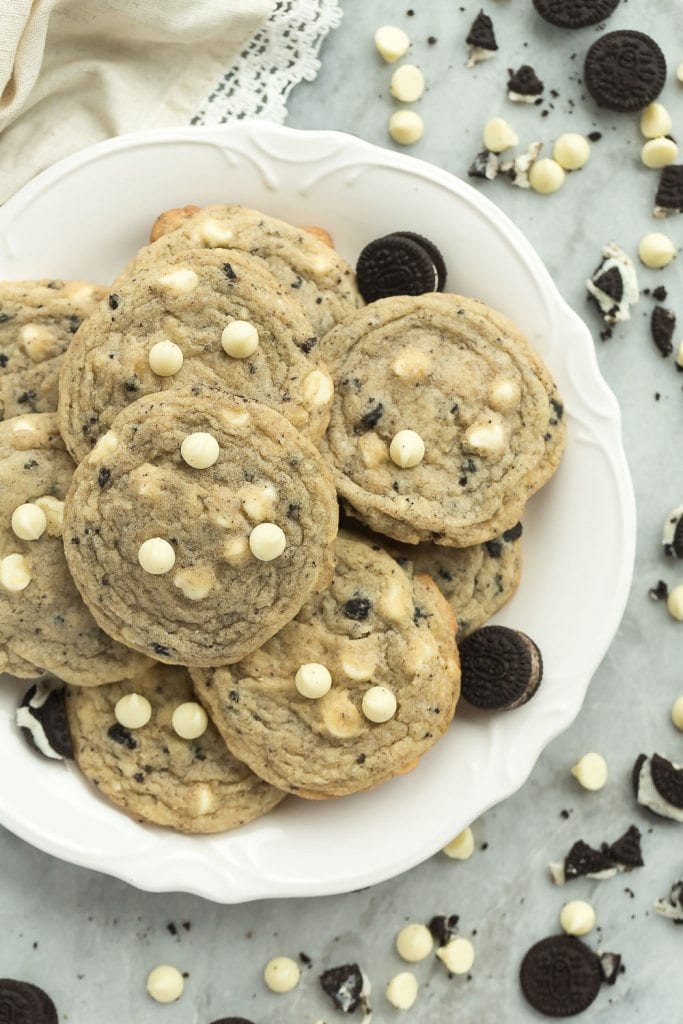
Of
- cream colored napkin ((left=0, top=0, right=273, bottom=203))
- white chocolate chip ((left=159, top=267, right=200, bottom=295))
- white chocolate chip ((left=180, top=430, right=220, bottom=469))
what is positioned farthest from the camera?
cream colored napkin ((left=0, top=0, right=273, bottom=203))

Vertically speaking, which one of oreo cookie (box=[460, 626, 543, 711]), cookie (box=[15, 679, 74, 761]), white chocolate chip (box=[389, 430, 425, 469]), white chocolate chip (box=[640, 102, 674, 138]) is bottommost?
cookie (box=[15, 679, 74, 761])

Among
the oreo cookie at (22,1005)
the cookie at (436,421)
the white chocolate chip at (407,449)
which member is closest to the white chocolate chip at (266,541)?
the cookie at (436,421)

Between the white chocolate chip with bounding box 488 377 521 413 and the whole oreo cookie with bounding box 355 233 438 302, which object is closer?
the white chocolate chip with bounding box 488 377 521 413

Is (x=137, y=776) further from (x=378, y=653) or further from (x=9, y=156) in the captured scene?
(x=9, y=156)

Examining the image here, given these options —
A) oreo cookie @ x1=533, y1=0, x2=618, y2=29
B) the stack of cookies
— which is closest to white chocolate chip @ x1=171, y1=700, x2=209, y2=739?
the stack of cookies

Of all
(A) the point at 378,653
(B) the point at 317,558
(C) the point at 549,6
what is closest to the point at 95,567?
(B) the point at 317,558

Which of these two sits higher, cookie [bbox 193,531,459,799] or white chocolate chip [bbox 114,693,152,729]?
cookie [bbox 193,531,459,799]

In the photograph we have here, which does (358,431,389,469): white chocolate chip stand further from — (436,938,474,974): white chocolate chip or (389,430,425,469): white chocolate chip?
(436,938,474,974): white chocolate chip
